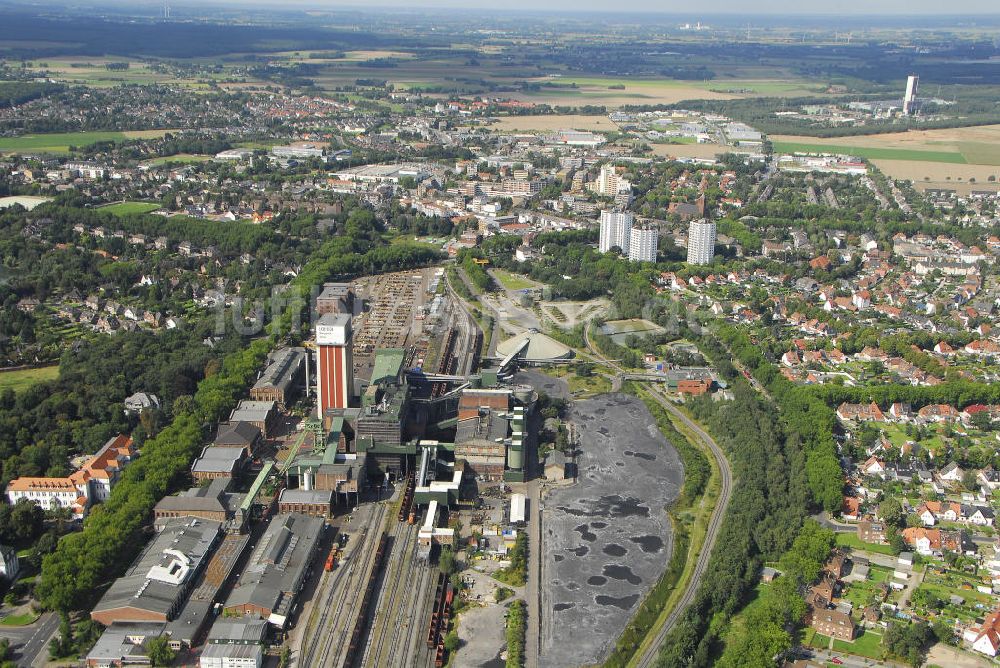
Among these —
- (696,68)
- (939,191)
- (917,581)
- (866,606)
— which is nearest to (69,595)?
(866,606)

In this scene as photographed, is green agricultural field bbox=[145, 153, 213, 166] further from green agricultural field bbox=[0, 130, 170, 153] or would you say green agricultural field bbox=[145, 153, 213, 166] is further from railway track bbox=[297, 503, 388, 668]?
railway track bbox=[297, 503, 388, 668]

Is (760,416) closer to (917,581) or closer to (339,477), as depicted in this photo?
(917,581)

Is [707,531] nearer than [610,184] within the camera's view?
Yes

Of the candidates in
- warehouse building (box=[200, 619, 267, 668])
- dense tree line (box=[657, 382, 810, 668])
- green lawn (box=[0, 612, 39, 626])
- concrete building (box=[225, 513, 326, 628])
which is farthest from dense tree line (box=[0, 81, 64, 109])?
warehouse building (box=[200, 619, 267, 668])

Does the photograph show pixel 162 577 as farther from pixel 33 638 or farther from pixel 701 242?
pixel 701 242

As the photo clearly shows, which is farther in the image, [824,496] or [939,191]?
[939,191]

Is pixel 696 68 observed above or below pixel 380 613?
above

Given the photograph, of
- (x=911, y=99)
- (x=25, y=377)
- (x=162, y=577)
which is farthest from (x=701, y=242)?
(x=911, y=99)
